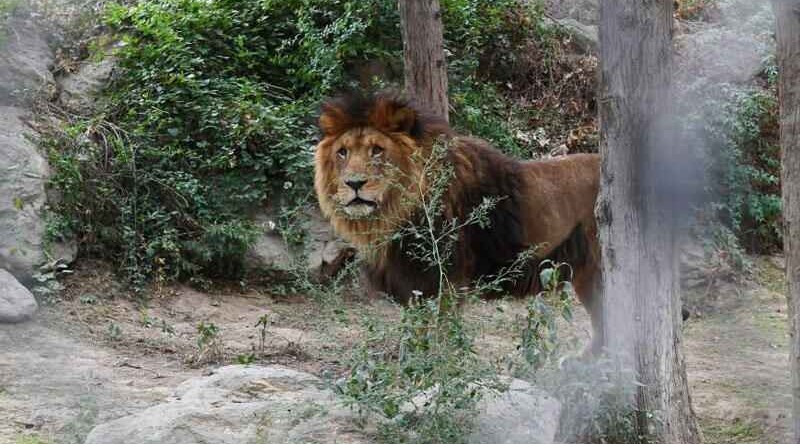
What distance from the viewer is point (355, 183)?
6367 mm

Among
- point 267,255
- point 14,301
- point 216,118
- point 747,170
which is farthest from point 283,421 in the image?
point 747,170

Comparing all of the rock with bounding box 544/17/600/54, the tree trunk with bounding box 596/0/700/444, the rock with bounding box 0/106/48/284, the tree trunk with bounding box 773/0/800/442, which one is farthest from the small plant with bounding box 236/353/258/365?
the rock with bounding box 544/17/600/54

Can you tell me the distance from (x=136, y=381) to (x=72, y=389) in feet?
1.75

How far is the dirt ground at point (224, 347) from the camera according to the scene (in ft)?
18.7

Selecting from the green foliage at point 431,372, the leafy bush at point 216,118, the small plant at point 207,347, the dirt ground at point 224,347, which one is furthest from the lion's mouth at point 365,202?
the leafy bush at point 216,118

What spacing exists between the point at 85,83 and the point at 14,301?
3189mm

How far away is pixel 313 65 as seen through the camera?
9.82 meters

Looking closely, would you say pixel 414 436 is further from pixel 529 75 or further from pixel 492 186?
pixel 529 75

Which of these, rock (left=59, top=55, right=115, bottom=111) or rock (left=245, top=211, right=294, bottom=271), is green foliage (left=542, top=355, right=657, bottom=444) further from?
rock (left=59, top=55, right=115, bottom=111)

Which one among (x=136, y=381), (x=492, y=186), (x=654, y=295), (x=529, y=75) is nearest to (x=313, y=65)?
(x=529, y=75)

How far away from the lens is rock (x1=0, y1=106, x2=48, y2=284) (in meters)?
7.77

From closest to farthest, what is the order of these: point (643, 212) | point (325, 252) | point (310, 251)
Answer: point (643, 212)
point (310, 251)
point (325, 252)

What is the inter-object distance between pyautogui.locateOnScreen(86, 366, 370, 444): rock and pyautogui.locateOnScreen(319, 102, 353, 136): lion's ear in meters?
2.05

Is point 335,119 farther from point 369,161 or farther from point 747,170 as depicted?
point 747,170
